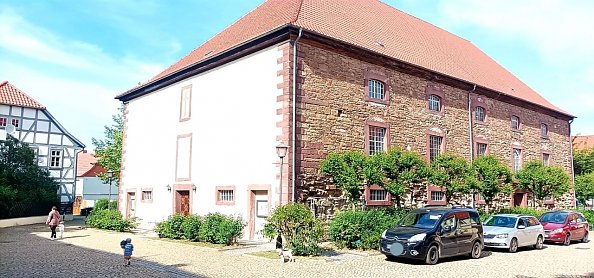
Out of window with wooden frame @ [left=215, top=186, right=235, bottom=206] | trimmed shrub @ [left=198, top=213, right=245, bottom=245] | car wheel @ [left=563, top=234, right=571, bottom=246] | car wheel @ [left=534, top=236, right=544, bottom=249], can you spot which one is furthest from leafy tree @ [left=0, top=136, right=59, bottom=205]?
car wheel @ [left=563, top=234, right=571, bottom=246]

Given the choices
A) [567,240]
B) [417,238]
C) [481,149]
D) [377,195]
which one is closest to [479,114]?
[481,149]

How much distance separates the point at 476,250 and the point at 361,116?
7.04 metres

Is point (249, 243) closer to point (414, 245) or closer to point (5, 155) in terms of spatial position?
point (414, 245)

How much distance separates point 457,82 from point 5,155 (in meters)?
25.8

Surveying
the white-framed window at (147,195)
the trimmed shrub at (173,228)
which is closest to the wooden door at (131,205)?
the white-framed window at (147,195)

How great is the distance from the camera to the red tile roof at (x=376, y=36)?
63.3ft

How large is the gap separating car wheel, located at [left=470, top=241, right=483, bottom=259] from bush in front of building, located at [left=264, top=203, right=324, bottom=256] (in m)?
4.34

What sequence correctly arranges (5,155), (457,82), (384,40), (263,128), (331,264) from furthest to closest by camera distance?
(5,155) < (457,82) < (384,40) < (263,128) < (331,264)

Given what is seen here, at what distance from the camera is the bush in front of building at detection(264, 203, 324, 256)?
1370 centimetres

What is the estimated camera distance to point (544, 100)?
3266cm

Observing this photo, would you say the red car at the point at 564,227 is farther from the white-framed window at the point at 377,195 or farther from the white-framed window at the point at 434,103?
the white-framed window at the point at 434,103

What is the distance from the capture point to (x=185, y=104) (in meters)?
21.8

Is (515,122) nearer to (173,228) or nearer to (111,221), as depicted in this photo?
(173,228)

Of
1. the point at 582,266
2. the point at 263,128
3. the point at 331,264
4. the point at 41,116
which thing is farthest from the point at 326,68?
the point at 41,116
